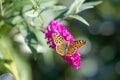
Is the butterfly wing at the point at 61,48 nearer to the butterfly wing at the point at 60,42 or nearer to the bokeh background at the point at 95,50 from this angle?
the butterfly wing at the point at 60,42

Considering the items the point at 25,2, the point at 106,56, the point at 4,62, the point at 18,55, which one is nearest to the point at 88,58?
the point at 106,56

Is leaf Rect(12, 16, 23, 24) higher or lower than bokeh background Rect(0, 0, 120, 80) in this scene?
higher

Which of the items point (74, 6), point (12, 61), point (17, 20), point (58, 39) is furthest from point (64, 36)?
point (12, 61)

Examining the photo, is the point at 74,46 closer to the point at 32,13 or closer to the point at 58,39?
the point at 58,39

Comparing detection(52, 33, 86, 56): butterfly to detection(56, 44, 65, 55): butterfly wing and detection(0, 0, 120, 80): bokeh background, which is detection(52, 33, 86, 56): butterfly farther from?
detection(0, 0, 120, 80): bokeh background

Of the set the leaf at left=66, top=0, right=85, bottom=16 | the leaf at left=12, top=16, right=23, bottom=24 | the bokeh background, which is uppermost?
the leaf at left=12, top=16, right=23, bottom=24

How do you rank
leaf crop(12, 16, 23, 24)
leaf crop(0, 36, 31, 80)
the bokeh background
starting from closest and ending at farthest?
leaf crop(12, 16, 23, 24), leaf crop(0, 36, 31, 80), the bokeh background

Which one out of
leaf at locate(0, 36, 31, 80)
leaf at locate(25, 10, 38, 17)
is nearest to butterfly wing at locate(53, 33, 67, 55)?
leaf at locate(25, 10, 38, 17)

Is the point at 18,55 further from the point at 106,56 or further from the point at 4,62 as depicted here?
the point at 106,56

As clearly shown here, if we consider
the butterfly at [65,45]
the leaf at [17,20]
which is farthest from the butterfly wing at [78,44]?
the leaf at [17,20]
